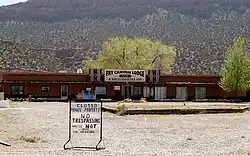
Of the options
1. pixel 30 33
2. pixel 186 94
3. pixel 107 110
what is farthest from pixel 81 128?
pixel 30 33

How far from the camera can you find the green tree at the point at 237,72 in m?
69.9

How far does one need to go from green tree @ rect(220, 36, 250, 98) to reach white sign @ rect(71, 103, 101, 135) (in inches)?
2138

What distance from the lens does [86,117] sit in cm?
1697

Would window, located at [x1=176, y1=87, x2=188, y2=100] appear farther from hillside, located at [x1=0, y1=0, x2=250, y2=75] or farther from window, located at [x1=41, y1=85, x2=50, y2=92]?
hillside, located at [x1=0, y1=0, x2=250, y2=75]

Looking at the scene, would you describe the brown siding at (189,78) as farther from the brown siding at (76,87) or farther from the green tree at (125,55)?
the green tree at (125,55)

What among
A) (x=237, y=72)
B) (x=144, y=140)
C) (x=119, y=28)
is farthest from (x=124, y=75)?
(x=119, y=28)

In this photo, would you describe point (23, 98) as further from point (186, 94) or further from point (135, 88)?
point (186, 94)

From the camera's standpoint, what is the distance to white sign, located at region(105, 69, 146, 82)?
236 feet

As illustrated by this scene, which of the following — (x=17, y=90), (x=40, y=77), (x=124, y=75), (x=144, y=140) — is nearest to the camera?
(x=144, y=140)

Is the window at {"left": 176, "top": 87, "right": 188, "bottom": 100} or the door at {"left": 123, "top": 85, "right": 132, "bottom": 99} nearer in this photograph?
the door at {"left": 123, "top": 85, "right": 132, "bottom": 99}

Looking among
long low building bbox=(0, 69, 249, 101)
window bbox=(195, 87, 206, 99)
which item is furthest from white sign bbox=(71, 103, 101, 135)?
window bbox=(195, 87, 206, 99)

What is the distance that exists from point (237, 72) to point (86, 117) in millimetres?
55800

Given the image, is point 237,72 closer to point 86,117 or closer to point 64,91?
point 64,91

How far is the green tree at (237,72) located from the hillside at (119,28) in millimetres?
36509
